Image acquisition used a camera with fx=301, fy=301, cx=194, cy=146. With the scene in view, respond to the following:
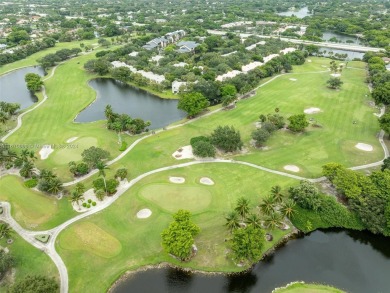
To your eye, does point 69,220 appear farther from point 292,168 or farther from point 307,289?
point 292,168

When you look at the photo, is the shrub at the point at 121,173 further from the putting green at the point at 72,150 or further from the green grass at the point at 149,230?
the putting green at the point at 72,150

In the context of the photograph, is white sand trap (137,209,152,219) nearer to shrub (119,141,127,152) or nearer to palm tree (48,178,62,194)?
palm tree (48,178,62,194)

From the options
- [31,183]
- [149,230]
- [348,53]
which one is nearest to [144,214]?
[149,230]

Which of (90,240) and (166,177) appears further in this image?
(166,177)

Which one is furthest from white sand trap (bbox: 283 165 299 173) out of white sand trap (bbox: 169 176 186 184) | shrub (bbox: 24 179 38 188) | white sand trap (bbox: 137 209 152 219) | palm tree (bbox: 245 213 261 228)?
shrub (bbox: 24 179 38 188)

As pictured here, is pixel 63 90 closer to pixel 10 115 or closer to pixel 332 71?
pixel 10 115

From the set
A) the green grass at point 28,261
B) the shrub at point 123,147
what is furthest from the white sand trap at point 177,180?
the green grass at point 28,261

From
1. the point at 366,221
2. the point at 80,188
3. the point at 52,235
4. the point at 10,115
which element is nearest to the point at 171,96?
the point at 10,115
